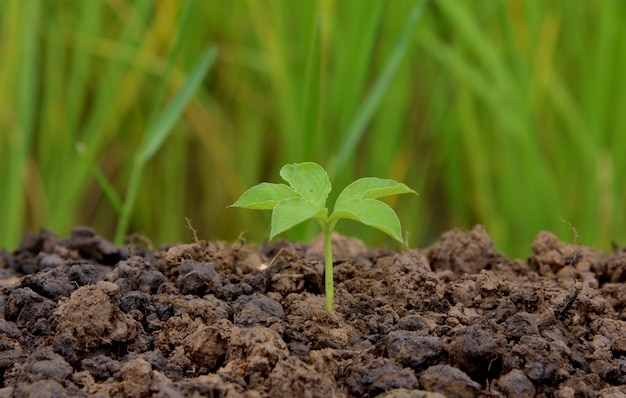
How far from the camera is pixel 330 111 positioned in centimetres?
244

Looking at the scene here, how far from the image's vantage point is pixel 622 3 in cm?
225

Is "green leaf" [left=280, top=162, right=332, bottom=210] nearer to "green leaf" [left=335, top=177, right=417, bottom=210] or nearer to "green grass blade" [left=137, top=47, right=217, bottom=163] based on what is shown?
"green leaf" [left=335, top=177, right=417, bottom=210]

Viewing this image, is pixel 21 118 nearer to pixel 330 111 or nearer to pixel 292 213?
pixel 330 111

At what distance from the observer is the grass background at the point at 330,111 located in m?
2.26

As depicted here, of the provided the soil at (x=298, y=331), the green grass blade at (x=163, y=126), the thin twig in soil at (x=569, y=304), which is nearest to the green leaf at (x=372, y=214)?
the soil at (x=298, y=331)

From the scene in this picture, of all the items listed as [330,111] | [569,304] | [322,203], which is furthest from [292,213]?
[330,111]

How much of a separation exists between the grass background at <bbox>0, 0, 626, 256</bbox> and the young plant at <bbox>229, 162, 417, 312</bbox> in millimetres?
1118

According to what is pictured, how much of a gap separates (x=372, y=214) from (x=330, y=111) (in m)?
1.64

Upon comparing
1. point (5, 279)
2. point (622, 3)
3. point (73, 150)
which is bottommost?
point (5, 279)

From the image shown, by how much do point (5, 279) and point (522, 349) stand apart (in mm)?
646

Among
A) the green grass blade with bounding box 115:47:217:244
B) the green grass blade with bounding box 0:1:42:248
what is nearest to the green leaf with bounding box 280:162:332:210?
the green grass blade with bounding box 115:47:217:244

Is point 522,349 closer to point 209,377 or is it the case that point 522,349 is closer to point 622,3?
point 209,377

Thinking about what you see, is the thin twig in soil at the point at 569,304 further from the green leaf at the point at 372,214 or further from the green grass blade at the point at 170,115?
the green grass blade at the point at 170,115

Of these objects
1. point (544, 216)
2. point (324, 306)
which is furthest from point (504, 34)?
point (324, 306)
